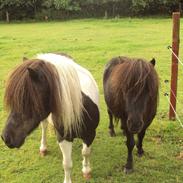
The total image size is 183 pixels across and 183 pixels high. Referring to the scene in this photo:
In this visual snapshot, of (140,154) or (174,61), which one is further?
(174,61)

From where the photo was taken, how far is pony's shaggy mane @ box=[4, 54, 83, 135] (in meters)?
3.06

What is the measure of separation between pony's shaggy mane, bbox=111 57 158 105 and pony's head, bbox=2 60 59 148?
0.94 meters

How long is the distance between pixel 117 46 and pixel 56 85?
9.90 metres

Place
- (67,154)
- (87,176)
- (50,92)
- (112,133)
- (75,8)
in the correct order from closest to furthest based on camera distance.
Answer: (50,92), (67,154), (87,176), (112,133), (75,8)

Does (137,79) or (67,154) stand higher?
(137,79)

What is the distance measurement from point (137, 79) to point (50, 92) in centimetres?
106

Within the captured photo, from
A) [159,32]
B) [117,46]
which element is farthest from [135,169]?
[159,32]

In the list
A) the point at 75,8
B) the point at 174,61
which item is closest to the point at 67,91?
the point at 174,61

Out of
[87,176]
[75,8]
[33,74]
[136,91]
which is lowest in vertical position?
[87,176]

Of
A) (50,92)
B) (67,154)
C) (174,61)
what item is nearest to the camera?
(50,92)

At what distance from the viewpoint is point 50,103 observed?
330 centimetres

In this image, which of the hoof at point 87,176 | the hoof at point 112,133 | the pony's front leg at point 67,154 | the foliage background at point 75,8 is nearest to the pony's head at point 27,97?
the pony's front leg at point 67,154

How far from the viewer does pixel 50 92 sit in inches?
127

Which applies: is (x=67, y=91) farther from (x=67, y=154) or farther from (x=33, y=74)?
(x=67, y=154)
